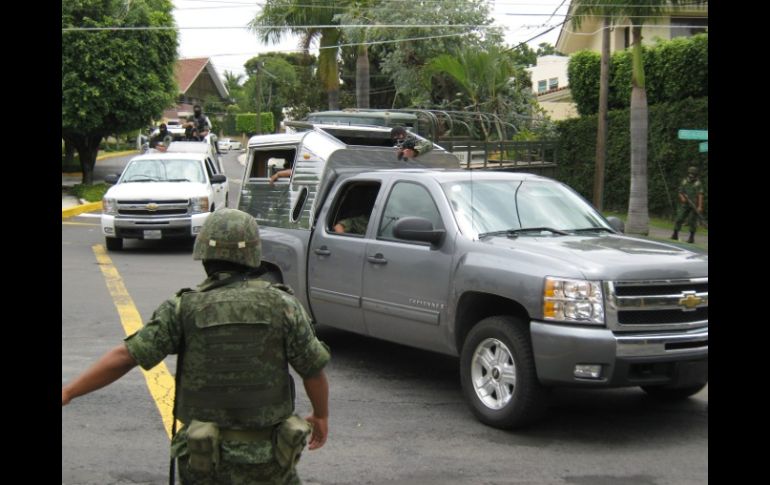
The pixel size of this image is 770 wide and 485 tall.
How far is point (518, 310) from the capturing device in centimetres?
638

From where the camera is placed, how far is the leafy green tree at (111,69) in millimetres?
28375

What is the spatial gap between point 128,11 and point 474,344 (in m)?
25.6

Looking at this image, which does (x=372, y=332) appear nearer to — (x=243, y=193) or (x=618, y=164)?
(x=243, y=193)

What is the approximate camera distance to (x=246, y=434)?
11.5 feet

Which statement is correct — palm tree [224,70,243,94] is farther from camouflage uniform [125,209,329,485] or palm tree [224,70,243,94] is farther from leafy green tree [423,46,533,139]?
camouflage uniform [125,209,329,485]

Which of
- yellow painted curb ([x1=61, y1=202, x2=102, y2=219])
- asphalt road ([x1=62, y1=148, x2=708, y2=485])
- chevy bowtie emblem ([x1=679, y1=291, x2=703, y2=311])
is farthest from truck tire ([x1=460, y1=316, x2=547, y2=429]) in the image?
yellow painted curb ([x1=61, y1=202, x2=102, y2=219])

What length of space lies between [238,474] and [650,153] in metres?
22.5

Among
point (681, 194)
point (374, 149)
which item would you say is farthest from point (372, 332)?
point (681, 194)

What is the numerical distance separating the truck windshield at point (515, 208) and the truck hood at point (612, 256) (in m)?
0.26

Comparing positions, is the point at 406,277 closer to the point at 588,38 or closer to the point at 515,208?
the point at 515,208

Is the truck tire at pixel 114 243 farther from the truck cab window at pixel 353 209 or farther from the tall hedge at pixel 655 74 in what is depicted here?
the tall hedge at pixel 655 74

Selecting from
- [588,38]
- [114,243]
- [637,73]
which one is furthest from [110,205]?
[588,38]

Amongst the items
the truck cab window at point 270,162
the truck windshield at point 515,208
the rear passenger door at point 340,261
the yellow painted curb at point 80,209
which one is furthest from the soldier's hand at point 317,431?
the yellow painted curb at point 80,209

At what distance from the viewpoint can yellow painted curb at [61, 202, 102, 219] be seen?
24453mm
